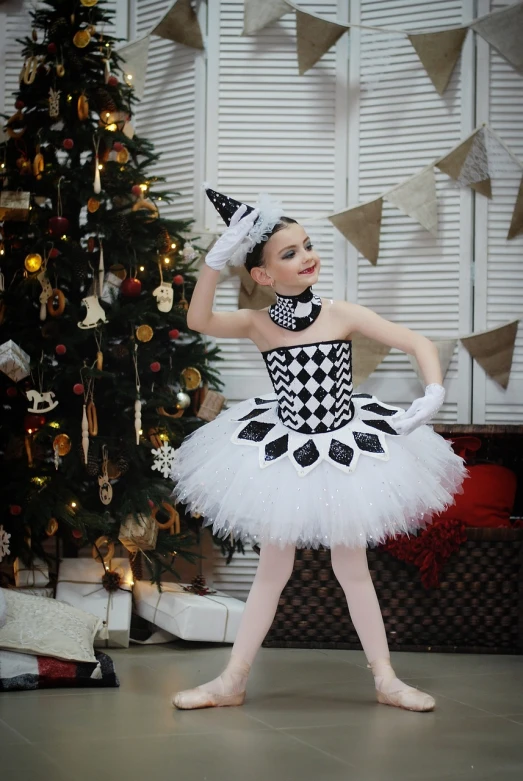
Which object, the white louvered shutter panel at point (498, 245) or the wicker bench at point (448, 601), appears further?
the white louvered shutter panel at point (498, 245)

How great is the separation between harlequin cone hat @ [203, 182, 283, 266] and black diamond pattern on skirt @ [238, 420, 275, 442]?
17.7 inches

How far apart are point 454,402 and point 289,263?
1.54 meters

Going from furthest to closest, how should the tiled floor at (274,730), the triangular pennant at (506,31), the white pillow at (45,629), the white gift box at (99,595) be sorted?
the triangular pennant at (506,31) → the white gift box at (99,595) → the white pillow at (45,629) → the tiled floor at (274,730)

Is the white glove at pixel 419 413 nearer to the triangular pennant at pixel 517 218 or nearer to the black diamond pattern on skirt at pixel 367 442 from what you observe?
the black diamond pattern on skirt at pixel 367 442

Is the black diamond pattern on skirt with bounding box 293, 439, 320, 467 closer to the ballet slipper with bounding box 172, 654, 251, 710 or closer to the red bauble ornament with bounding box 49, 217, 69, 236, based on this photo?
the ballet slipper with bounding box 172, 654, 251, 710

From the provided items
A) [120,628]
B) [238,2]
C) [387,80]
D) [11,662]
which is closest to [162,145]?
[238,2]

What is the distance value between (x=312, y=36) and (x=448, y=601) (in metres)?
2.28

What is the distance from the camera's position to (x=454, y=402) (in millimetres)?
3889

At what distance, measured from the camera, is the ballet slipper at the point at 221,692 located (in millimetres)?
2428

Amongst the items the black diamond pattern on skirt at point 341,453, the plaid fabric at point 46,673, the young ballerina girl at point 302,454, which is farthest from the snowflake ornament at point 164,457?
the black diamond pattern on skirt at point 341,453

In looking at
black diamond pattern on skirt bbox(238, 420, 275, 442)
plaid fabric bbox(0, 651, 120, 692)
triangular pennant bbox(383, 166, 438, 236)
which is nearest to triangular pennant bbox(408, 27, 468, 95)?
triangular pennant bbox(383, 166, 438, 236)

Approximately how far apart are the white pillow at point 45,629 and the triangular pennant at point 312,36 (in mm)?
2334

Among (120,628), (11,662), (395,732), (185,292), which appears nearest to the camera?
(395,732)

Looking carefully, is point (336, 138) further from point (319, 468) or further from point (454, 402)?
point (319, 468)
